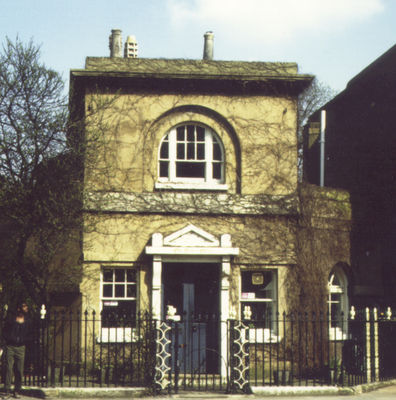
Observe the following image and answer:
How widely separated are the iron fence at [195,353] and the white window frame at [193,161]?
120 inches

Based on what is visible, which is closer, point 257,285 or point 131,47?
point 257,285

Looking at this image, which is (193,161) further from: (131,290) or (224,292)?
(131,290)

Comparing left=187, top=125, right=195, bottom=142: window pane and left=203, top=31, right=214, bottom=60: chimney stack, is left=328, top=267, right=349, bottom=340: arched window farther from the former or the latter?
left=203, top=31, right=214, bottom=60: chimney stack

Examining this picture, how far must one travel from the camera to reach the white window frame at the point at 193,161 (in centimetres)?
1750

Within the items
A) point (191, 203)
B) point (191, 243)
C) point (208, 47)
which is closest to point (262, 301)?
point (191, 243)

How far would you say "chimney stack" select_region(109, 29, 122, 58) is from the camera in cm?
1941

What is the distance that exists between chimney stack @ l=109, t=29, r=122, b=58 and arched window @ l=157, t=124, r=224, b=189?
9.99 ft

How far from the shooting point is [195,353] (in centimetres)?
1708

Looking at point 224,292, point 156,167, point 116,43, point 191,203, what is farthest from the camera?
point 116,43

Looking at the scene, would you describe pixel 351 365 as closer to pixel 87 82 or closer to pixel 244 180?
pixel 244 180

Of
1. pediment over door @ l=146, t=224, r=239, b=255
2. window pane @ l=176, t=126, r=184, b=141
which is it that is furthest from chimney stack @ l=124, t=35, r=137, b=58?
pediment over door @ l=146, t=224, r=239, b=255

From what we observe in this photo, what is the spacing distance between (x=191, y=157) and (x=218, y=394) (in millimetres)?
6216

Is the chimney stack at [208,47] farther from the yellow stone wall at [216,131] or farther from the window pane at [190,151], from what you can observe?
the window pane at [190,151]

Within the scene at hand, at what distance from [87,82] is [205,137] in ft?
10.0
